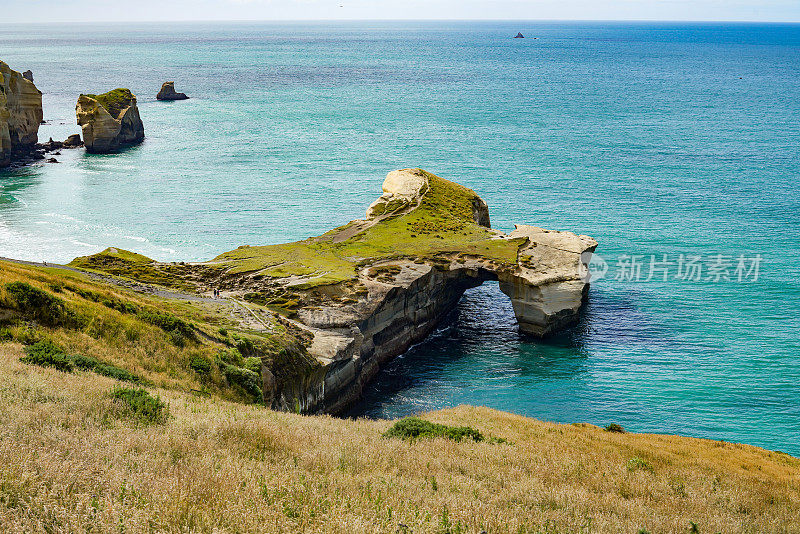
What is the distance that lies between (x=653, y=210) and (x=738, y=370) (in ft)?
130

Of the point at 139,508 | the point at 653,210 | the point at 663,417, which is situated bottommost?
the point at 663,417

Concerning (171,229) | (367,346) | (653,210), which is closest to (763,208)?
(653,210)

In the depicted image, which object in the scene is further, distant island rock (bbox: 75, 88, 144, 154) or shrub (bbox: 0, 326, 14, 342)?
distant island rock (bbox: 75, 88, 144, 154)

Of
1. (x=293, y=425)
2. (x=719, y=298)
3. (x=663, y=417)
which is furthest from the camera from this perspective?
(x=719, y=298)

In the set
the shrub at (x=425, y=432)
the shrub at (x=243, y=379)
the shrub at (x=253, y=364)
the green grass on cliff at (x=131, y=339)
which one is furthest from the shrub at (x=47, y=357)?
the shrub at (x=425, y=432)

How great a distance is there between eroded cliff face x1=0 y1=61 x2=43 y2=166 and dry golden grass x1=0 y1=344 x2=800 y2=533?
9674 centimetres

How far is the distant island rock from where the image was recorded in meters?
117

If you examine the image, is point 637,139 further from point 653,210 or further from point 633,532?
point 633,532

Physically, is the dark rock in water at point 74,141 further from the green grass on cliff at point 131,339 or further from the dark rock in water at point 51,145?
the green grass on cliff at point 131,339

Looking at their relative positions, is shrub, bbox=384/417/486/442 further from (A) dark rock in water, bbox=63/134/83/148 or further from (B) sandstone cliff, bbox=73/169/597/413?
(A) dark rock in water, bbox=63/134/83/148

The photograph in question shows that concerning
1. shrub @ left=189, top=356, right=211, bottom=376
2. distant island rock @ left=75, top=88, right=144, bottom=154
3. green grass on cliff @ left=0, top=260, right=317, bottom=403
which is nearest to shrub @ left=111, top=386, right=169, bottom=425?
green grass on cliff @ left=0, top=260, right=317, bottom=403

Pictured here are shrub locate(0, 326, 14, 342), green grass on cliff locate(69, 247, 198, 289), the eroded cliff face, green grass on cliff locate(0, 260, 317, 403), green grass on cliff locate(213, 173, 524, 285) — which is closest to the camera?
shrub locate(0, 326, 14, 342)

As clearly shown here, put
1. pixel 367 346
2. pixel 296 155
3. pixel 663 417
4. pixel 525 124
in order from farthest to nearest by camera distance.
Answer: pixel 525 124 < pixel 296 155 < pixel 367 346 < pixel 663 417

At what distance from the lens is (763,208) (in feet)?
275
